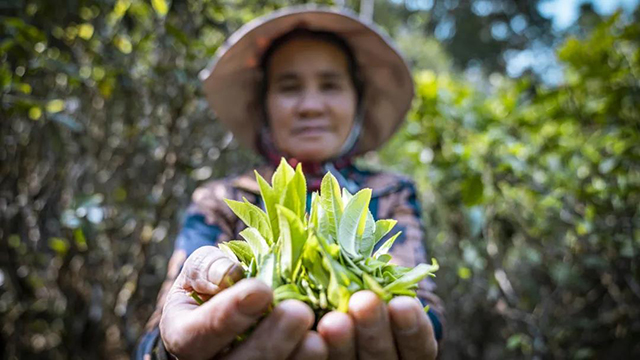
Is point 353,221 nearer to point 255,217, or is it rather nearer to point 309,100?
point 255,217

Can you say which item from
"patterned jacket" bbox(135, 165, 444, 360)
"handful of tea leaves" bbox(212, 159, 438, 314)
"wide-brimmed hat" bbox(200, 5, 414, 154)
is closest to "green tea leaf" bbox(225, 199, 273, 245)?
"handful of tea leaves" bbox(212, 159, 438, 314)

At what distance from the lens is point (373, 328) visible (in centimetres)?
42

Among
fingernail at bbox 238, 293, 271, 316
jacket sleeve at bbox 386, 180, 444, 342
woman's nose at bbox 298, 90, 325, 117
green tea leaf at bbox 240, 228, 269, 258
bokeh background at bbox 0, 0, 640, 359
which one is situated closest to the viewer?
fingernail at bbox 238, 293, 271, 316

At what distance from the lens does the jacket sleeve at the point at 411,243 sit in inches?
32.6

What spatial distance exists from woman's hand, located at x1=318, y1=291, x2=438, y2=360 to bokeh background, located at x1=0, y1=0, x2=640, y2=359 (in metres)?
0.83

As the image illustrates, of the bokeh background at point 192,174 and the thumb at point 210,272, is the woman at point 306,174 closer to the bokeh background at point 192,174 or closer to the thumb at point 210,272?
the thumb at point 210,272

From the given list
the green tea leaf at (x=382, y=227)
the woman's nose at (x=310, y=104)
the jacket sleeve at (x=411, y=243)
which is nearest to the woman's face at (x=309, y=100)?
the woman's nose at (x=310, y=104)

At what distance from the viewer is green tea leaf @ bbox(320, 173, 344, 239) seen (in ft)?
1.61

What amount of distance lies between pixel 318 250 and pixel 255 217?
0.33 ft

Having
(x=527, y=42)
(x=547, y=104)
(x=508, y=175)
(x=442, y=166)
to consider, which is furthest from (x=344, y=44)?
(x=527, y=42)

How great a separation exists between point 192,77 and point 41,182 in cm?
53

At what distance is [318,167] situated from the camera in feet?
3.24

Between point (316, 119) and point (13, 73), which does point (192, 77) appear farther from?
point (316, 119)

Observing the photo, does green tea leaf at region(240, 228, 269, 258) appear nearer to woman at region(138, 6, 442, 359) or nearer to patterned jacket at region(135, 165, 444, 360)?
woman at region(138, 6, 442, 359)
